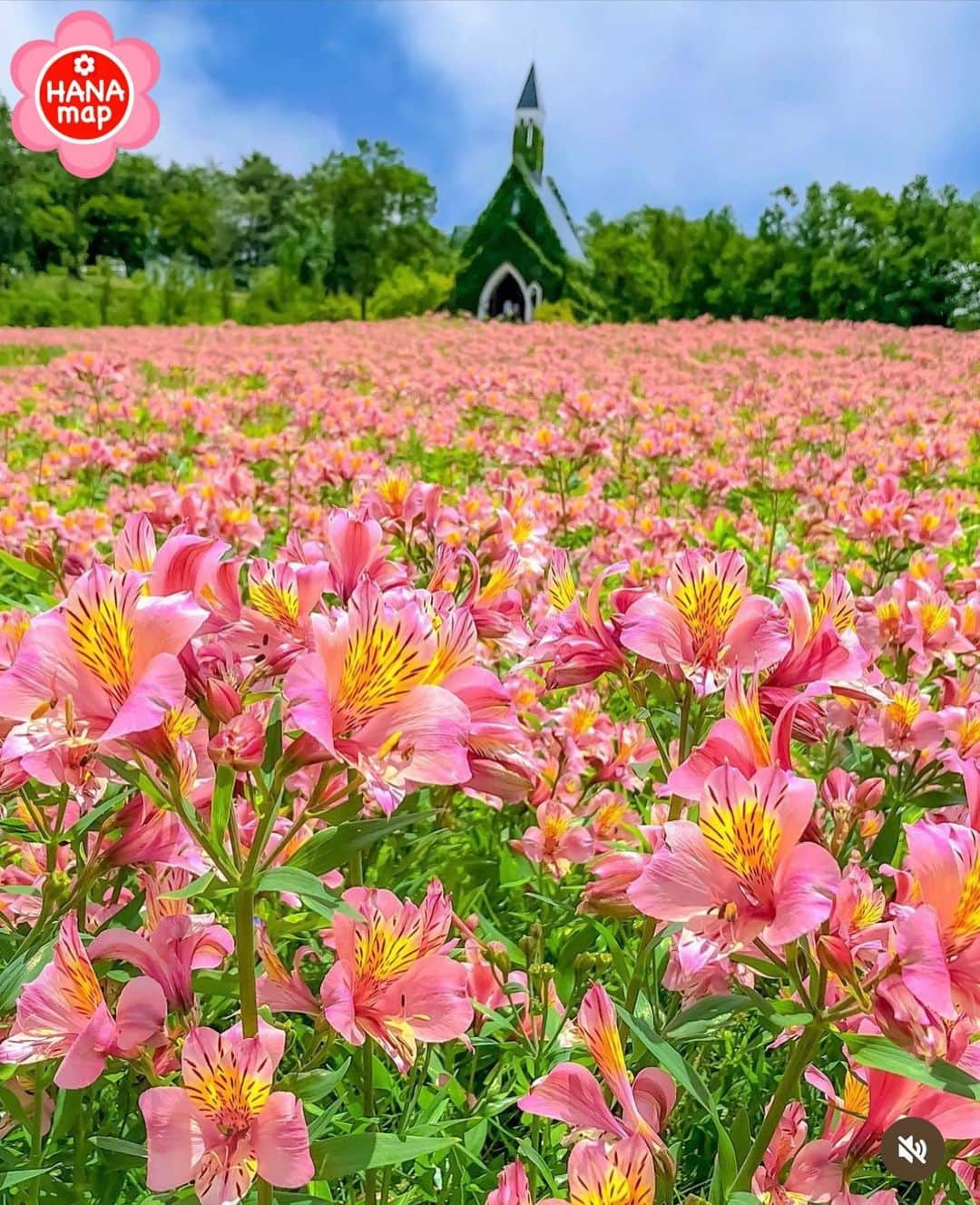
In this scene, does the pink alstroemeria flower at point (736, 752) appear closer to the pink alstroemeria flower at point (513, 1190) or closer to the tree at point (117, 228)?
the pink alstroemeria flower at point (513, 1190)

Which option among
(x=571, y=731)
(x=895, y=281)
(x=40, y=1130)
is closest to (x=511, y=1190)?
(x=40, y=1130)

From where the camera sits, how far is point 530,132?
3494 cm

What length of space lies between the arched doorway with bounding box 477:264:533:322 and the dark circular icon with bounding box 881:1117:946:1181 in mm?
29506

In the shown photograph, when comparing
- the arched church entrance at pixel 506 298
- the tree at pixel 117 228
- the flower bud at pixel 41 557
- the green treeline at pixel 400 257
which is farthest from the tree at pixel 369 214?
the flower bud at pixel 41 557

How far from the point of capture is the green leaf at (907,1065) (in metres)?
0.77

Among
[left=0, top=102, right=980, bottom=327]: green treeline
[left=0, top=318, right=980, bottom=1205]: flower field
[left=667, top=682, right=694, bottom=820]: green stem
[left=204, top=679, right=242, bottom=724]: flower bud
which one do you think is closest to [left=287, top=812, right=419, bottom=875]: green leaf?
[left=0, top=318, right=980, bottom=1205]: flower field

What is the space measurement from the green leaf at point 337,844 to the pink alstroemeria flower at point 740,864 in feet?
0.72

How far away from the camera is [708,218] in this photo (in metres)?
31.7

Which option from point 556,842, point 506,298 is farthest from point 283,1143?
point 506,298

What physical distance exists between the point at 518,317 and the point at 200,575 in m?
30.6

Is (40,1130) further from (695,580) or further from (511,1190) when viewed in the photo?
(695,580)

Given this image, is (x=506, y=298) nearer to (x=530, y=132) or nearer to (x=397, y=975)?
(x=530, y=132)

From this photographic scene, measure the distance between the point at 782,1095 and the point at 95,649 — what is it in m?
0.67

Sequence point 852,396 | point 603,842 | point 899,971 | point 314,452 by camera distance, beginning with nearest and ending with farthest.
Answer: point 899,971 → point 603,842 → point 314,452 → point 852,396
